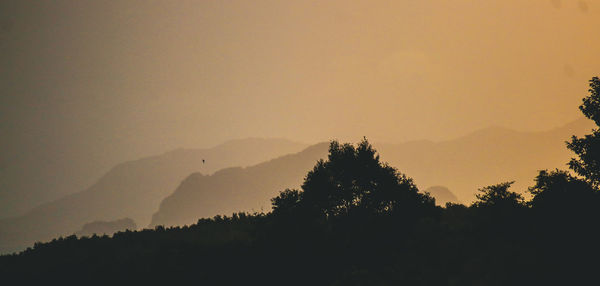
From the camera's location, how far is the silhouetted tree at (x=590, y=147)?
2320 centimetres

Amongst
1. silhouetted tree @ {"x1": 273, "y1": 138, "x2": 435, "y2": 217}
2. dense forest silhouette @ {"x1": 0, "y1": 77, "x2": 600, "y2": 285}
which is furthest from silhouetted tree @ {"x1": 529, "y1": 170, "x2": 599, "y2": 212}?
silhouetted tree @ {"x1": 273, "y1": 138, "x2": 435, "y2": 217}

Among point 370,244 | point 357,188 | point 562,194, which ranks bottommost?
point 370,244

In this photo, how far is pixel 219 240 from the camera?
87.4 feet

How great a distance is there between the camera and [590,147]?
23.4 meters

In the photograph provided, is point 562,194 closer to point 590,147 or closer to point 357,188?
point 590,147

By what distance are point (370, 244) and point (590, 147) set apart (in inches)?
599

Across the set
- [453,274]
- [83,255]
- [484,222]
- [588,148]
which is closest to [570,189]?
[588,148]

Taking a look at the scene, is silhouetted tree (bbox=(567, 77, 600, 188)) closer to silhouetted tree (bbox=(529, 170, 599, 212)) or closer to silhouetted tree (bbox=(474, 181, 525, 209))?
silhouetted tree (bbox=(529, 170, 599, 212))

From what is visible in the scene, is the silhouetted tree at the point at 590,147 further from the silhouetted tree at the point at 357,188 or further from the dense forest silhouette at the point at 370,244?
the silhouetted tree at the point at 357,188

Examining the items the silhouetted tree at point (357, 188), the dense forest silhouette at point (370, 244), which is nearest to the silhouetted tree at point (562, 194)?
the dense forest silhouette at point (370, 244)

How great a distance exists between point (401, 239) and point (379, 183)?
14.0 feet

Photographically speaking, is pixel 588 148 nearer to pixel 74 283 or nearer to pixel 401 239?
pixel 401 239

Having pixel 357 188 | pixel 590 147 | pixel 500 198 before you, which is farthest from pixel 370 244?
pixel 590 147

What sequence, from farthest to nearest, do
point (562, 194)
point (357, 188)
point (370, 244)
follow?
point (357, 188)
point (370, 244)
point (562, 194)
